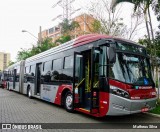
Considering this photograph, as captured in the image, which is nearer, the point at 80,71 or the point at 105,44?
the point at 105,44

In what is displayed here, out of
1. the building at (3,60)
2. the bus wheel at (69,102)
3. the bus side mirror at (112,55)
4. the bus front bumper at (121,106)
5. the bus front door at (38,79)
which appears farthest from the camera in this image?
the building at (3,60)

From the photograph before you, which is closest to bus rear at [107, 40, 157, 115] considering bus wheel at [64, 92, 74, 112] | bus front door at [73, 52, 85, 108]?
bus front door at [73, 52, 85, 108]

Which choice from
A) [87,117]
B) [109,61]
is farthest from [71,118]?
[109,61]

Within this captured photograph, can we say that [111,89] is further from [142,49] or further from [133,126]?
[142,49]

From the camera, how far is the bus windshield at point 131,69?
26.7ft

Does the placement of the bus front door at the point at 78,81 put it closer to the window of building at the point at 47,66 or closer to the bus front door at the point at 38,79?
the window of building at the point at 47,66

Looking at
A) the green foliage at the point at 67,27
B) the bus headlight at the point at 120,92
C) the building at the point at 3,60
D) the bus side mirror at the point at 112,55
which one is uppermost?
the building at the point at 3,60

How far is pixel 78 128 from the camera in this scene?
7.60 m

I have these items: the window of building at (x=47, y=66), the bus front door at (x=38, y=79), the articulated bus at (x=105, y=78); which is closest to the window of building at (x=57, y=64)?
the articulated bus at (x=105, y=78)

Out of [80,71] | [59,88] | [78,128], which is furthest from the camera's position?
[59,88]

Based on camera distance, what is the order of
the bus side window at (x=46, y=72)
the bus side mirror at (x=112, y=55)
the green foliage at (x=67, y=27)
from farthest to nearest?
the green foliage at (x=67, y=27) < the bus side window at (x=46, y=72) < the bus side mirror at (x=112, y=55)

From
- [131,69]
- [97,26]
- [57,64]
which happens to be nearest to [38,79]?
[57,64]

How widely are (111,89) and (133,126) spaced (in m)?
1.54

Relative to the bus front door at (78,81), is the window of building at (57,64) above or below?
above
